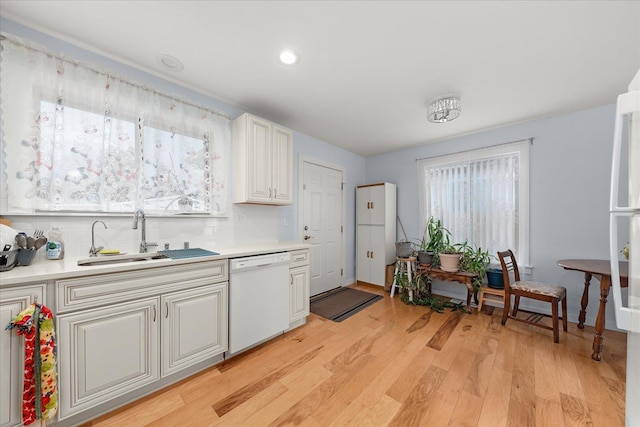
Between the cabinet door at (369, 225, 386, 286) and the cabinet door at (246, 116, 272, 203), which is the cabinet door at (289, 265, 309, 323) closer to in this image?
the cabinet door at (246, 116, 272, 203)

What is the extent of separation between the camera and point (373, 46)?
1.71 metres

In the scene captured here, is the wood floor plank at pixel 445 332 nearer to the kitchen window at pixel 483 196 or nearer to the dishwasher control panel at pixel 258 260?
the kitchen window at pixel 483 196

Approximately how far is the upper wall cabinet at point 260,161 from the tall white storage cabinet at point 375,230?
1.78 m

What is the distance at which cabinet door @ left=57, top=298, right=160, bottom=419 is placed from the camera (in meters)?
1.27

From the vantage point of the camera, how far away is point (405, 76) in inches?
81.3

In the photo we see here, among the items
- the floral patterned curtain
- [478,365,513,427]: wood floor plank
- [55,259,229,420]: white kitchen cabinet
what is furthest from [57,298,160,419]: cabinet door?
[478,365,513,427]: wood floor plank

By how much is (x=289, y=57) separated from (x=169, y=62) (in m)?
0.97

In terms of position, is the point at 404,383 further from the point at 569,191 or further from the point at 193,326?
the point at 569,191

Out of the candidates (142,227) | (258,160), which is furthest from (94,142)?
(258,160)

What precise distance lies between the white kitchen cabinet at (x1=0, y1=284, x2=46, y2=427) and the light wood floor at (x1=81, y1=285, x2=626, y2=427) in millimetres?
372

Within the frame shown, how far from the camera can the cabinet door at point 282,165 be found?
2.61m

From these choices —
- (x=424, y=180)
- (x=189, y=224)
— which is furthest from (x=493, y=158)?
(x=189, y=224)

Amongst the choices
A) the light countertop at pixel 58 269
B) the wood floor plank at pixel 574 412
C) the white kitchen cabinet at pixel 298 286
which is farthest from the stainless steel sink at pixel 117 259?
the wood floor plank at pixel 574 412

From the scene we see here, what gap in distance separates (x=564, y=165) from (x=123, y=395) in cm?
455
